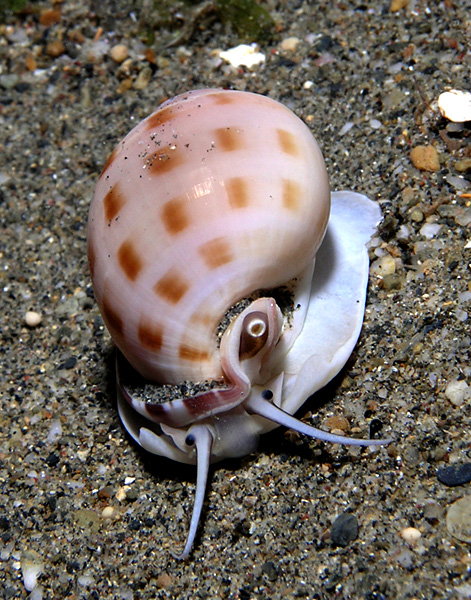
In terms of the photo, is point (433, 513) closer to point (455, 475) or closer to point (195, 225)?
point (455, 475)

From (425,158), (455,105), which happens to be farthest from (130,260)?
(455,105)

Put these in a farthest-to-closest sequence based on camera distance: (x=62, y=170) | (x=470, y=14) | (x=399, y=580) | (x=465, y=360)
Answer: (x=62, y=170), (x=470, y=14), (x=465, y=360), (x=399, y=580)

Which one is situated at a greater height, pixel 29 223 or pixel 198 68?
pixel 198 68

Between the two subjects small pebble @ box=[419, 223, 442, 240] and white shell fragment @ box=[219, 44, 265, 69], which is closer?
small pebble @ box=[419, 223, 442, 240]

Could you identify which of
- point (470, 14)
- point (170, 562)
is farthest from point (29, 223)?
point (470, 14)

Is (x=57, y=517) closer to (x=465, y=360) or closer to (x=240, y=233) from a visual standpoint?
(x=240, y=233)

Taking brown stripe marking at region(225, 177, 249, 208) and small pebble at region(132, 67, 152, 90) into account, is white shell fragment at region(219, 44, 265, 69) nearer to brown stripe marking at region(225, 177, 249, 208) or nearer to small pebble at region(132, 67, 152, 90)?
small pebble at region(132, 67, 152, 90)

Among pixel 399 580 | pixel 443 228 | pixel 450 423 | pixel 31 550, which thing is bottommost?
pixel 31 550

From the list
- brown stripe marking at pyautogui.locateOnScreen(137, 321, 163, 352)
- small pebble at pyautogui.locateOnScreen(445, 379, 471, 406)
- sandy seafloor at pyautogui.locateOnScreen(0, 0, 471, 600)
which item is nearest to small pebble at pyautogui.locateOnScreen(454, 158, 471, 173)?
sandy seafloor at pyautogui.locateOnScreen(0, 0, 471, 600)
